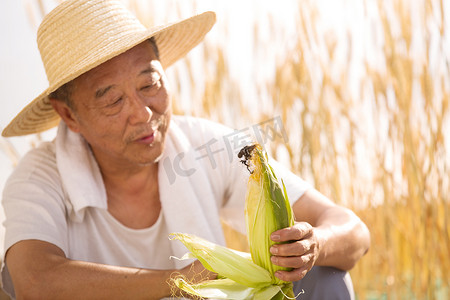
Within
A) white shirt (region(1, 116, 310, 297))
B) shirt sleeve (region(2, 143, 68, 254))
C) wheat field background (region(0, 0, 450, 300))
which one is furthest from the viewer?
wheat field background (region(0, 0, 450, 300))

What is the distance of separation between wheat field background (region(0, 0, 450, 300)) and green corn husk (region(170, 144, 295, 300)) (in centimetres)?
127

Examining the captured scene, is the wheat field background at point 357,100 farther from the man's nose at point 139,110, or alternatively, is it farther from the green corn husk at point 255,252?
the green corn husk at point 255,252

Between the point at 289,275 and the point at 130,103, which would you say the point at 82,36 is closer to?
the point at 130,103

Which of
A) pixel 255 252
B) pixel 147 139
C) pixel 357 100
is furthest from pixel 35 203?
pixel 357 100

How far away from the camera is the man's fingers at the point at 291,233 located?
104cm

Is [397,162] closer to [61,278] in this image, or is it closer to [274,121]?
[274,121]

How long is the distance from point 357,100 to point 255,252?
1.40 m

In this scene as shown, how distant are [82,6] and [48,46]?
0.17 meters

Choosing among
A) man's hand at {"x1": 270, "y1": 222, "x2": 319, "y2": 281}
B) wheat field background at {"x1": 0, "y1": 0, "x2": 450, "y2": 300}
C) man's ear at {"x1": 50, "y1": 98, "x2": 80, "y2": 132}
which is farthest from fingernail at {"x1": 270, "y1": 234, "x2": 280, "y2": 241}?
wheat field background at {"x1": 0, "y1": 0, "x2": 450, "y2": 300}

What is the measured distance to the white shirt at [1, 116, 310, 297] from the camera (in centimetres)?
173

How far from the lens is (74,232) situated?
A: 1.80 metres

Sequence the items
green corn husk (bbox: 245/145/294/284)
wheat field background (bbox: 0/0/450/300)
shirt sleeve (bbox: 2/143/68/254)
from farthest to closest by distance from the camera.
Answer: wheat field background (bbox: 0/0/450/300) < shirt sleeve (bbox: 2/143/68/254) < green corn husk (bbox: 245/145/294/284)

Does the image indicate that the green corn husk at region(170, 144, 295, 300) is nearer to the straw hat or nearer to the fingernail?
the fingernail

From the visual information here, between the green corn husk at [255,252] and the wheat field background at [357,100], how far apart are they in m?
1.27
